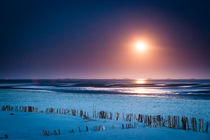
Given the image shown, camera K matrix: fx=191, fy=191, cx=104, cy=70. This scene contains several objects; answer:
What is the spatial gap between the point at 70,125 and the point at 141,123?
17.9 ft

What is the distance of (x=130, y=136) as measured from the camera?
37.2 feet

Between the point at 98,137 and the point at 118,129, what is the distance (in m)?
2.13

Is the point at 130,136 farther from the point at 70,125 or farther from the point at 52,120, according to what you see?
the point at 52,120

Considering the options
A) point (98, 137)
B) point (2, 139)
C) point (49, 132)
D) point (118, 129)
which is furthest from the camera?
point (118, 129)

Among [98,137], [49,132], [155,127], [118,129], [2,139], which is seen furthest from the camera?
[155,127]

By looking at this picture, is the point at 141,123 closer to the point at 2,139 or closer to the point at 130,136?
the point at 130,136

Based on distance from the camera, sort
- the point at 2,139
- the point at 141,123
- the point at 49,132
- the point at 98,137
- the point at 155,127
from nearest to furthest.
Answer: the point at 2,139, the point at 98,137, the point at 49,132, the point at 155,127, the point at 141,123

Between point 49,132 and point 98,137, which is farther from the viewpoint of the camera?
point 49,132

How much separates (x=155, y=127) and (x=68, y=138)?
6.41 metres

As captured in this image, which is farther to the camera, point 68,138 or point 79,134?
point 79,134

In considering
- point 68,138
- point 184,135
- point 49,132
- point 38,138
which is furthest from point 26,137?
point 184,135

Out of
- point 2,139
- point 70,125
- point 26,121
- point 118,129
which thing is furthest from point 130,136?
point 26,121

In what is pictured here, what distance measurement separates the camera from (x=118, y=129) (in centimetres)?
1278

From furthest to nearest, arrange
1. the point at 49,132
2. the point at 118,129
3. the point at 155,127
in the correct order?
1. the point at 155,127
2. the point at 118,129
3. the point at 49,132
